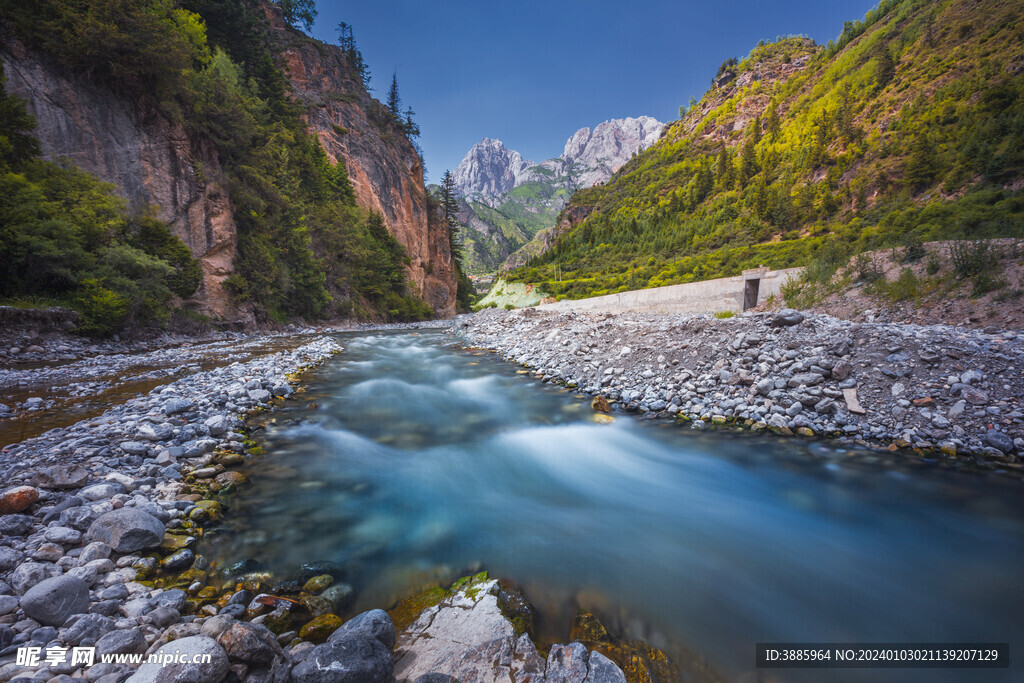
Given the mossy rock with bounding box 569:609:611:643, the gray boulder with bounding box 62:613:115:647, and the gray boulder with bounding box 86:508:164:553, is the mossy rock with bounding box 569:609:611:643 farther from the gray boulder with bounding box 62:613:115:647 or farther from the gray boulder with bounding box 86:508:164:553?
the gray boulder with bounding box 86:508:164:553

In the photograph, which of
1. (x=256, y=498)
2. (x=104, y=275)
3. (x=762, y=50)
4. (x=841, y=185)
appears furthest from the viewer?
(x=762, y=50)

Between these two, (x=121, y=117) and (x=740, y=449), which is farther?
(x=121, y=117)

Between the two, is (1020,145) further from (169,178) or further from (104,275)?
(169,178)

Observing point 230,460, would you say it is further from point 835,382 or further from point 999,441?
point 999,441

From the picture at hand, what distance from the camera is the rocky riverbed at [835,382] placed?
4793 mm

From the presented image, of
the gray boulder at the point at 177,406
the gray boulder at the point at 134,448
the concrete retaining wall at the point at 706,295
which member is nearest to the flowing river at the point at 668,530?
the gray boulder at the point at 134,448

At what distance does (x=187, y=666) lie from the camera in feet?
5.54

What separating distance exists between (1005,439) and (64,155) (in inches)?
1003

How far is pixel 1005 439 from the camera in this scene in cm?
448

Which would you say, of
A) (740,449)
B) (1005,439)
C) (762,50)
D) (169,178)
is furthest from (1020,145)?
(762,50)

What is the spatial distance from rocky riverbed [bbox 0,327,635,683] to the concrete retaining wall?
16892 mm

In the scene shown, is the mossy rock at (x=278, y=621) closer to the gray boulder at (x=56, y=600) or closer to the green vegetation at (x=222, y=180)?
the gray boulder at (x=56, y=600)

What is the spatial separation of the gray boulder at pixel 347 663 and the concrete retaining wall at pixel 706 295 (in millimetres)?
17642

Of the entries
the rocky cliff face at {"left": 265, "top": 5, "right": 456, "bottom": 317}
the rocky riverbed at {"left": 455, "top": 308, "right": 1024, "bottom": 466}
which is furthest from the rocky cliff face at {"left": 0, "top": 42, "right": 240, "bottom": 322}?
the rocky cliff face at {"left": 265, "top": 5, "right": 456, "bottom": 317}
